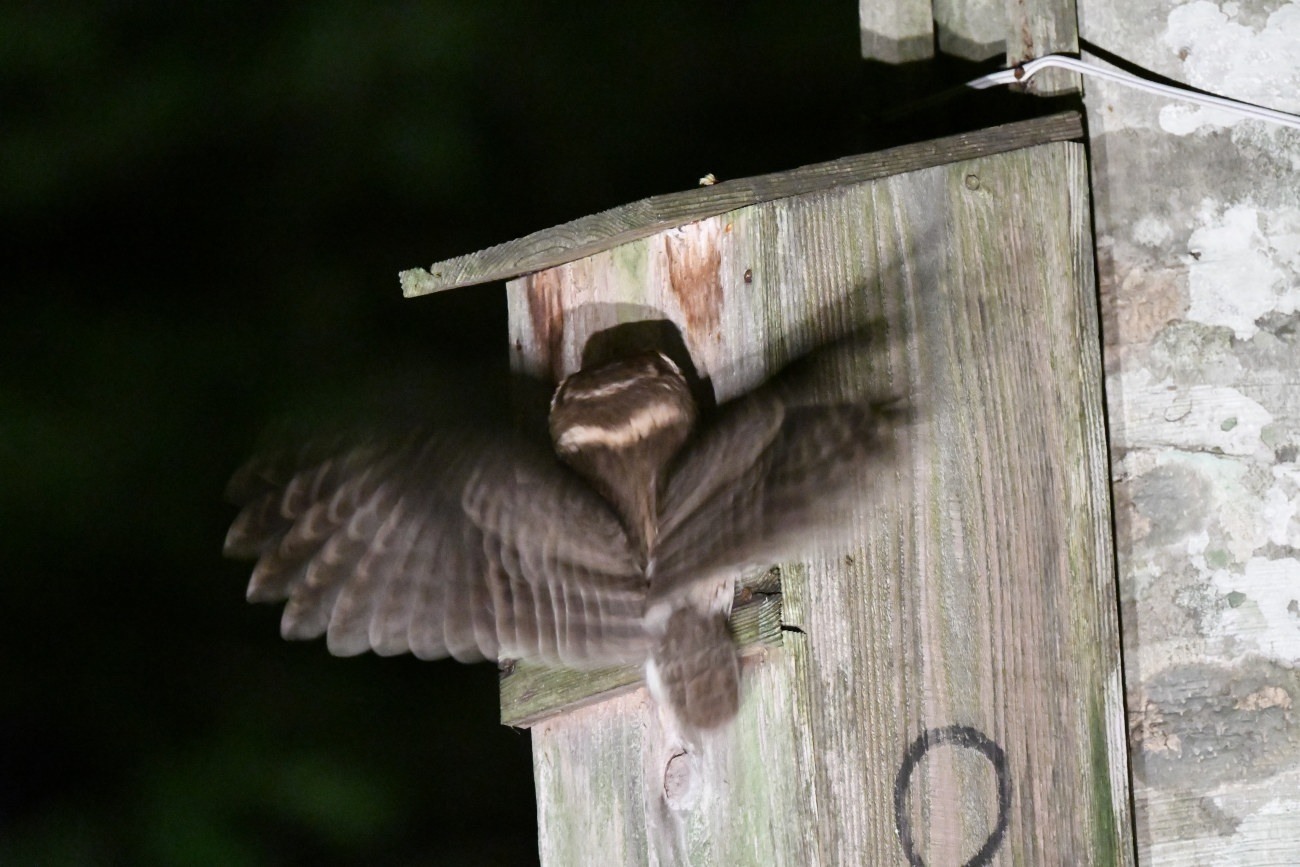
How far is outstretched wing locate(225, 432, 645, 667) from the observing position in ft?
5.77

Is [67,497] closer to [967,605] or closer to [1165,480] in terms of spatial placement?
[967,605]

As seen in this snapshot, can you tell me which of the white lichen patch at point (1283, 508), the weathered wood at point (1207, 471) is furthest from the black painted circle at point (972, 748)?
the white lichen patch at point (1283, 508)

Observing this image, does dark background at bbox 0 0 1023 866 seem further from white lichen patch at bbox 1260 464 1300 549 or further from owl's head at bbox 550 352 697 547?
white lichen patch at bbox 1260 464 1300 549

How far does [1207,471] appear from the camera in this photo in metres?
1.61

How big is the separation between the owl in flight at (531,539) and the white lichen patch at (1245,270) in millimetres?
522


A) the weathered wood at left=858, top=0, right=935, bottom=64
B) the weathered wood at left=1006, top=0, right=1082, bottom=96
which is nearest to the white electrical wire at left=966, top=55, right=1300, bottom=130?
the weathered wood at left=1006, top=0, right=1082, bottom=96

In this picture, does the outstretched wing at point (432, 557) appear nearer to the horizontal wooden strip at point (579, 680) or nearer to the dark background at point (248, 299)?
the horizontal wooden strip at point (579, 680)

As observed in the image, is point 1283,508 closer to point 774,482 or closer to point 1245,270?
point 1245,270

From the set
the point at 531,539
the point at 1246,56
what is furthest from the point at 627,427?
the point at 1246,56

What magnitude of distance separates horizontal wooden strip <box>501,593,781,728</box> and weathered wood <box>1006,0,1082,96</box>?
76 centimetres

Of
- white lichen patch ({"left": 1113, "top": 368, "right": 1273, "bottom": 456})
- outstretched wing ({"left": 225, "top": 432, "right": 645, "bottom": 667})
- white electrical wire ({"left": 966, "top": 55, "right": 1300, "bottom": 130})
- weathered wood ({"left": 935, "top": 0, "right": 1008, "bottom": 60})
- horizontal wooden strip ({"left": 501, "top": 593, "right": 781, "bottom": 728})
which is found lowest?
horizontal wooden strip ({"left": 501, "top": 593, "right": 781, "bottom": 728})

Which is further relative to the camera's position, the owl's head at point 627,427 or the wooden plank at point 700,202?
the owl's head at point 627,427

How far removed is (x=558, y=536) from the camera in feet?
5.91

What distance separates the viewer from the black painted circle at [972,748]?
1.51 m
